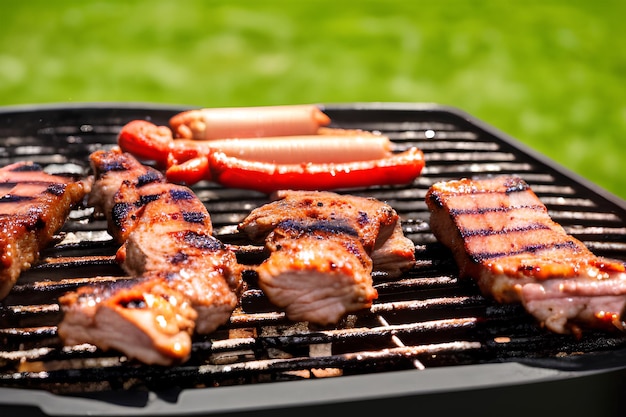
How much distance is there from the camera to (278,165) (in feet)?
13.3

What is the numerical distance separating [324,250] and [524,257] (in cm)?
106

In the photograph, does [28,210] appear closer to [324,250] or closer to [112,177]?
[112,177]

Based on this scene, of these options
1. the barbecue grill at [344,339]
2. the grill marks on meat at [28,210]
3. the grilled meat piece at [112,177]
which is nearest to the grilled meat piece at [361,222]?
the barbecue grill at [344,339]

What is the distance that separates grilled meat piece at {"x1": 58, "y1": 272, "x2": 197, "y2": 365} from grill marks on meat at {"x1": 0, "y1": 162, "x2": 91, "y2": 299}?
64cm

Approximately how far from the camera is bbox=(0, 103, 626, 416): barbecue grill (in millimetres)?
2410

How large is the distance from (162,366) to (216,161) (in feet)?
5.41

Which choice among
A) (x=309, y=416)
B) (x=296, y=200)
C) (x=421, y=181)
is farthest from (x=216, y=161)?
(x=309, y=416)

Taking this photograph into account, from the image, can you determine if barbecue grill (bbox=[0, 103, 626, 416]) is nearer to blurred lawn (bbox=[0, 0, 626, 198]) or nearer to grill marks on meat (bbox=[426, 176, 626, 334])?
grill marks on meat (bbox=[426, 176, 626, 334])

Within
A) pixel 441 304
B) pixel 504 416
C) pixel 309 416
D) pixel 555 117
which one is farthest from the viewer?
pixel 555 117

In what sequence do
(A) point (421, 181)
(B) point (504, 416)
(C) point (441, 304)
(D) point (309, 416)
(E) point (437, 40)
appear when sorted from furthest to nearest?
(E) point (437, 40)
(A) point (421, 181)
(C) point (441, 304)
(B) point (504, 416)
(D) point (309, 416)

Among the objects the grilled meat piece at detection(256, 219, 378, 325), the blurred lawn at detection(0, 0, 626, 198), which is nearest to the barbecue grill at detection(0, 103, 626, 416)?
the grilled meat piece at detection(256, 219, 378, 325)

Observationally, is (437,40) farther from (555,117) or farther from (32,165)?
(32,165)

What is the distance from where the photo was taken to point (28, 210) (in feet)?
10.8

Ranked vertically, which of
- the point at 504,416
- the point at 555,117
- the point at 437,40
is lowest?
the point at 504,416
